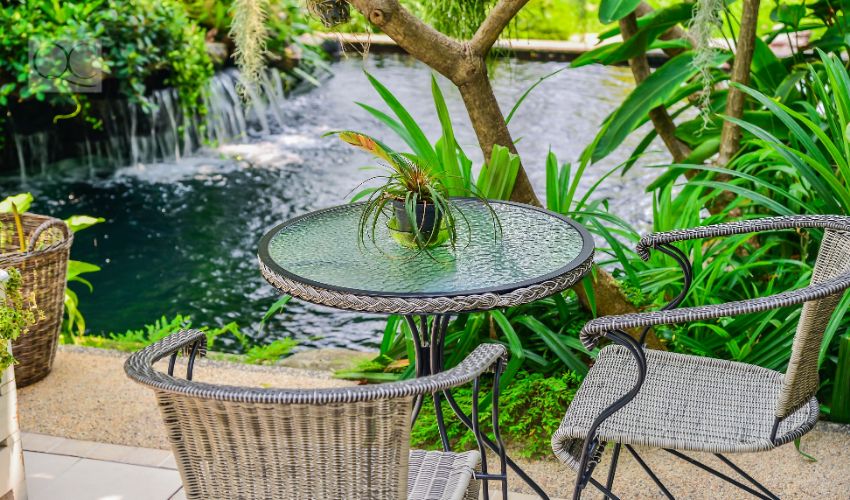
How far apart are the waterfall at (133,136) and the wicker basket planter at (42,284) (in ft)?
10.6

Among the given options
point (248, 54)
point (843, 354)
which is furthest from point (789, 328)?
point (248, 54)

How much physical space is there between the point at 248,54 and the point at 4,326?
1.68 meters

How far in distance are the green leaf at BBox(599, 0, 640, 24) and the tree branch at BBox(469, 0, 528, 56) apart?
0.59 metres

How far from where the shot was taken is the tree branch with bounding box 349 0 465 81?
2494 mm

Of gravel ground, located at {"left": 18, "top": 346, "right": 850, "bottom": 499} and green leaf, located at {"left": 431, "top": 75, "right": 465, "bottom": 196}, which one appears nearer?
gravel ground, located at {"left": 18, "top": 346, "right": 850, "bottom": 499}

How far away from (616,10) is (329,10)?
43.4 inches

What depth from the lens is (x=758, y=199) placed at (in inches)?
114

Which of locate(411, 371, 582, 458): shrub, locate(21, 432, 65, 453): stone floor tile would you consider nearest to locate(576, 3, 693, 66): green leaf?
locate(411, 371, 582, 458): shrub

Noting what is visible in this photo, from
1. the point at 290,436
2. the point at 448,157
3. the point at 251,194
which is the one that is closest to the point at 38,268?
the point at 448,157

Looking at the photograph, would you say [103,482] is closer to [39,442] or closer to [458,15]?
[39,442]

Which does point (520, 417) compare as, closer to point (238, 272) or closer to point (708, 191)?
point (708, 191)

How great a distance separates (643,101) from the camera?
3.64 metres

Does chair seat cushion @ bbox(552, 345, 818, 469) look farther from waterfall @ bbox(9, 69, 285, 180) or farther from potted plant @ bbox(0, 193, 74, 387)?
waterfall @ bbox(9, 69, 285, 180)

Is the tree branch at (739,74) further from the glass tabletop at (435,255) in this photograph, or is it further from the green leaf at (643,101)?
the glass tabletop at (435,255)
